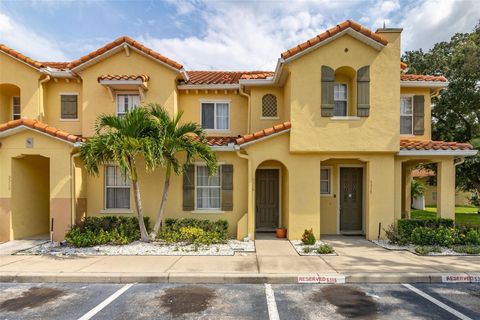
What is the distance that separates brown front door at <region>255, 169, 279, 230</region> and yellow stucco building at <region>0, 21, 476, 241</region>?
4 centimetres

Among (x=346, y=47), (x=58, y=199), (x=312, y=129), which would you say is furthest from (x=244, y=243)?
(x=346, y=47)

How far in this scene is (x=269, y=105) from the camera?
37.8ft

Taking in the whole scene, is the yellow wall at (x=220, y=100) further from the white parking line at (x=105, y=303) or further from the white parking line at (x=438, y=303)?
the white parking line at (x=438, y=303)

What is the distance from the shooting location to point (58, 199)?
31.8ft

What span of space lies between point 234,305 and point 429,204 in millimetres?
39055

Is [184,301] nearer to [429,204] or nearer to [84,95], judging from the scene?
[84,95]

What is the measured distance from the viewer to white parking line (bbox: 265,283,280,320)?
4867 mm

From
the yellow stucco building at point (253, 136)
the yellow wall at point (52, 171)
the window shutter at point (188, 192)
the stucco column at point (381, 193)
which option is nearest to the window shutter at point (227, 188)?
the yellow stucco building at point (253, 136)

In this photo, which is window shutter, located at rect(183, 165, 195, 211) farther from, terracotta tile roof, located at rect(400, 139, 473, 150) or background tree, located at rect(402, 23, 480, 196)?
background tree, located at rect(402, 23, 480, 196)

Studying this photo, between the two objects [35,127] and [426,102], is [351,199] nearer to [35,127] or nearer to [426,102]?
[426,102]

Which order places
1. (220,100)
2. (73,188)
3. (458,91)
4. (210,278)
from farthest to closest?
1. (458,91)
2. (220,100)
3. (73,188)
4. (210,278)

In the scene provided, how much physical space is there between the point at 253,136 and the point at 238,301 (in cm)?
538

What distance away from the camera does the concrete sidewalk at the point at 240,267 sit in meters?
6.40

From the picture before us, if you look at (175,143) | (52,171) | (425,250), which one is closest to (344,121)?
(425,250)
